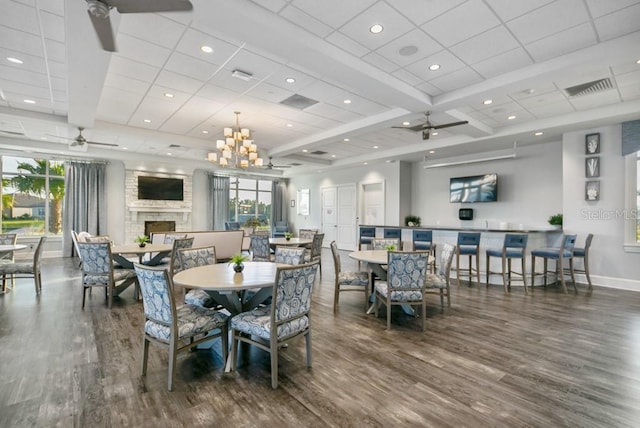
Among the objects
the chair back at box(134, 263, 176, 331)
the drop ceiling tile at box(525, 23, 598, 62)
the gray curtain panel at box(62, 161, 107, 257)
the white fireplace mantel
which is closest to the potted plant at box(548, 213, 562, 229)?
the drop ceiling tile at box(525, 23, 598, 62)

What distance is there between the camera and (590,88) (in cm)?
469

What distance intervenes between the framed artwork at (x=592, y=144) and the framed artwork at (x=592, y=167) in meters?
0.12

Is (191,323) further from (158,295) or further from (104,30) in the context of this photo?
(104,30)

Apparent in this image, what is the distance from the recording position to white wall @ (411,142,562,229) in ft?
24.3

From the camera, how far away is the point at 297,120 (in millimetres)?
6387

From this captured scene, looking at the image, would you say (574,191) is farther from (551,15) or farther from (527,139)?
(551,15)

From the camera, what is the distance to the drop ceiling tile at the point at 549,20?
290 centimetres

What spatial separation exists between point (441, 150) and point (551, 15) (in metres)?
5.29

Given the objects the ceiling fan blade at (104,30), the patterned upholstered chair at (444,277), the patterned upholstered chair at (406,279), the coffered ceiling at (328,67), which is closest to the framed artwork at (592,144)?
the coffered ceiling at (328,67)

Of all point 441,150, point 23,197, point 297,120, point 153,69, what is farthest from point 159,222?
point 441,150

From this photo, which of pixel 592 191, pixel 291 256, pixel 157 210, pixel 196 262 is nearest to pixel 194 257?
pixel 196 262

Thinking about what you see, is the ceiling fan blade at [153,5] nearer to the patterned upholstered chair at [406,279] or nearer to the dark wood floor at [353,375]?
the dark wood floor at [353,375]

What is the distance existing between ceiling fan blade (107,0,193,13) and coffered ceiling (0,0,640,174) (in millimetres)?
520

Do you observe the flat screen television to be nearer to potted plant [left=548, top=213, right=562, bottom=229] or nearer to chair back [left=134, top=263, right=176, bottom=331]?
chair back [left=134, top=263, right=176, bottom=331]
